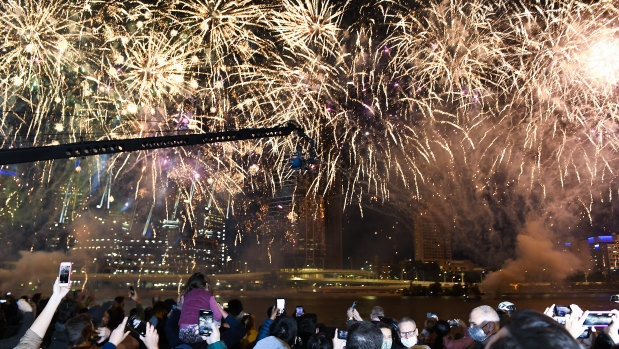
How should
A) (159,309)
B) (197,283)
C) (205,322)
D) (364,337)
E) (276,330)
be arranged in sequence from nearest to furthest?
(364,337) < (205,322) < (276,330) < (197,283) < (159,309)

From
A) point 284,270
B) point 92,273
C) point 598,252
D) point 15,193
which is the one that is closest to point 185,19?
point 15,193

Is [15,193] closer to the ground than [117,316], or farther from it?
farther from it

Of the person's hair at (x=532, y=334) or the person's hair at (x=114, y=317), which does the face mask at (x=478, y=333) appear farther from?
the person's hair at (x=114, y=317)

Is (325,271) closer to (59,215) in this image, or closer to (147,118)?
(59,215)

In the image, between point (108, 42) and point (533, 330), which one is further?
point (108, 42)

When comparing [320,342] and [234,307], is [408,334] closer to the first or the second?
[320,342]

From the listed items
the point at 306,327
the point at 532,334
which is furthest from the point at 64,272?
the point at 532,334
